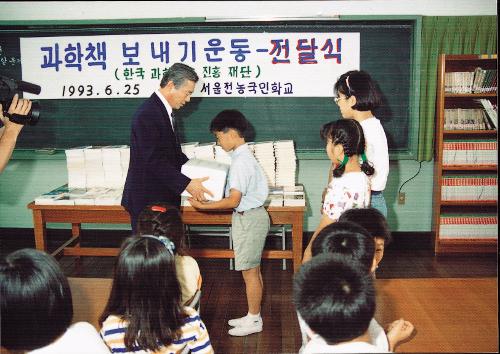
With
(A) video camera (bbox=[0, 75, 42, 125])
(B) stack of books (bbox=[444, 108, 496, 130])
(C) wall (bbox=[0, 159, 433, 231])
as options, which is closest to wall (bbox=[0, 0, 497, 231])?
(C) wall (bbox=[0, 159, 433, 231])

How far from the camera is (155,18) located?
361cm

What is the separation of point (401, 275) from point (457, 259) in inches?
22.2

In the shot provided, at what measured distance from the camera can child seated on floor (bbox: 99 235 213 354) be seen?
54.1 inches

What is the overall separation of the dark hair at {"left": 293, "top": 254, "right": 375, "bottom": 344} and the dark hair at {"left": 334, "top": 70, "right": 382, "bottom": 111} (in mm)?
1356

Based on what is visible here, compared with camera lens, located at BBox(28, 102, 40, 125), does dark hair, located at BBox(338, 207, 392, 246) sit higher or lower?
lower

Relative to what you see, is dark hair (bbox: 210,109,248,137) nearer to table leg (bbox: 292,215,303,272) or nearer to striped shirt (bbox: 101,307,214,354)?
table leg (bbox: 292,215,303,272)

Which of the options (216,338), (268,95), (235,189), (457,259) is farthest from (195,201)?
(457,259)

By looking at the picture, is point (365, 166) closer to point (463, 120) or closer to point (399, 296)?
point (399, 296)

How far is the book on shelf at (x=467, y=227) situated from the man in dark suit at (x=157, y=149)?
2080 millimetres

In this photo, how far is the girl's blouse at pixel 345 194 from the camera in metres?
1.98

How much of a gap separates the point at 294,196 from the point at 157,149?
112 centimetres

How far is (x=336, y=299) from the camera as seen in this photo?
1060 mm

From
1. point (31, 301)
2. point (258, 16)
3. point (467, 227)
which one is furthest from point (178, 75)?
point (467, 227)

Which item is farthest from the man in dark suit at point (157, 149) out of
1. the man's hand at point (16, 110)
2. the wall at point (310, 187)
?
the wall at point (310, 187)
